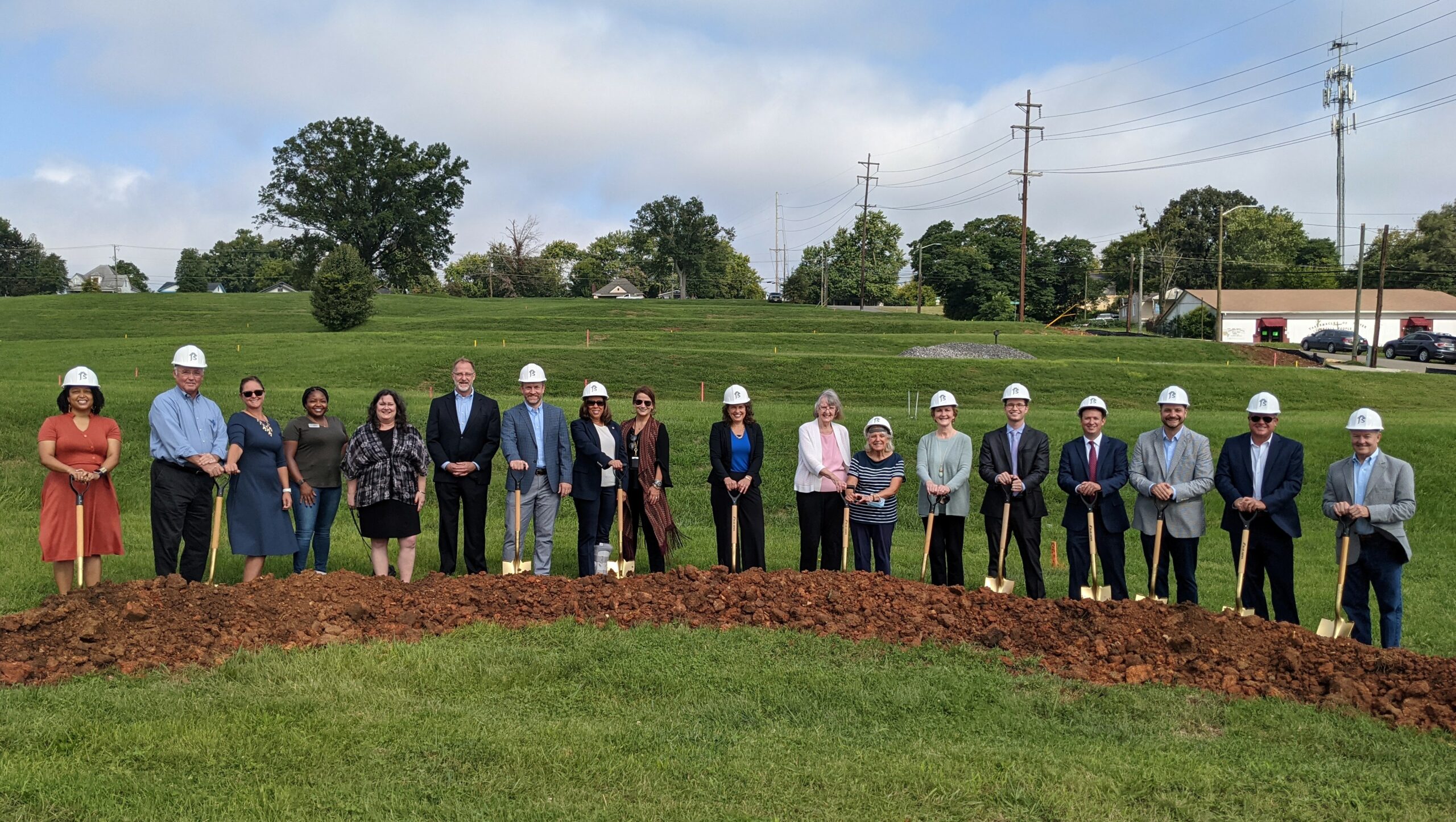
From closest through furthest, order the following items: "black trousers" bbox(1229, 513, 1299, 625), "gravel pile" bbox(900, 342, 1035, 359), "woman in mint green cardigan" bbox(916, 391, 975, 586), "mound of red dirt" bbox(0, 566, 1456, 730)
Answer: "mound of red dirt" bbox(0, 566, 1456, 730) → "black trousers" bbox(1229, 513, 1299, 625) → "woman in mint green cardigan" bbox(916, 391, 975, 586) → "gravel pile" bbox(900, 342, 1035, 359)

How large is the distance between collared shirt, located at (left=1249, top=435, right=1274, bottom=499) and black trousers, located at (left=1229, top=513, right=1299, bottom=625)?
20 centimetres

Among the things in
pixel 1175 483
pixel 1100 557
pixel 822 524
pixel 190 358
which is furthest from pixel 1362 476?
pixel 190 358

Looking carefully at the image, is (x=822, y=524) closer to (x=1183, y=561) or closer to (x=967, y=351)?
(x=1183, y=561)

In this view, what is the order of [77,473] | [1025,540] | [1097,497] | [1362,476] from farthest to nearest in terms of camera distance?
1. [1025,540]
2. [1097,497]
3. [77,473]
4. [1362,476]

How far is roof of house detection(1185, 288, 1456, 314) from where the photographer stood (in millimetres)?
72062

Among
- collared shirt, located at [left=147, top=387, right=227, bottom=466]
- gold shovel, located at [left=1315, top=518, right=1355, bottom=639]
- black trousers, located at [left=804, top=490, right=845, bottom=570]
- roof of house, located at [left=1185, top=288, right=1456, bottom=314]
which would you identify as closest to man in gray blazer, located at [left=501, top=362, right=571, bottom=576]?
black trousers, located at [left=804, top=490, right=845, bottom=570]

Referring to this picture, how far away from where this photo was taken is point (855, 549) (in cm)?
960

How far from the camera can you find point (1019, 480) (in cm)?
898

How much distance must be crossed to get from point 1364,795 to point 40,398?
64.9 feet

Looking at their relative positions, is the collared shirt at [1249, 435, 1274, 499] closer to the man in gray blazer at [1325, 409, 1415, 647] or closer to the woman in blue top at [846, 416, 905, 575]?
the man in gray blazer at [1325, 409, 1415, 647]

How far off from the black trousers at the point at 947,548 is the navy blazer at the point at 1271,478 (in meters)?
2.18

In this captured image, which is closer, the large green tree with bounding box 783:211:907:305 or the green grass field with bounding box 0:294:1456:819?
the green grass field with bounding box 0:294:1456:819

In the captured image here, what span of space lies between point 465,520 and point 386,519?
0.93m

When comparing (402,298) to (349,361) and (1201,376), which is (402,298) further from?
(1201,376)
